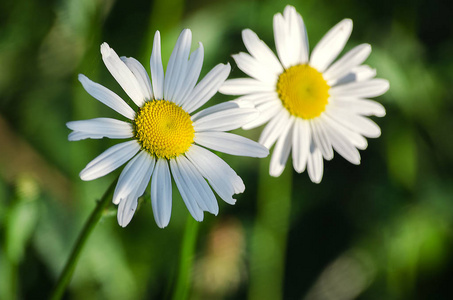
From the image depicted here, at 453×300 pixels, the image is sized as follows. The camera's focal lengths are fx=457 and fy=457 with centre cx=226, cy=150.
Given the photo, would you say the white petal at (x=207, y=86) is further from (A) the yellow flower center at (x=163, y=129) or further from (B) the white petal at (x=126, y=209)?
(B) the white petal at (x=126, y=209)

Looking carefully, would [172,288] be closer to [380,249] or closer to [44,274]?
[44,274]

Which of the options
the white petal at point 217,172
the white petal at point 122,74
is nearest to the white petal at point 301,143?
the white petal at point 217,172

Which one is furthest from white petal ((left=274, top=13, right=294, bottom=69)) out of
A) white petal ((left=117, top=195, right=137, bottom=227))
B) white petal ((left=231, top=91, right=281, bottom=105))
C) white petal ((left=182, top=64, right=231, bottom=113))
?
white petal ((left=117, top=195, right=137, bottom=227))

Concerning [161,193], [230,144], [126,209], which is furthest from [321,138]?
[126,209]

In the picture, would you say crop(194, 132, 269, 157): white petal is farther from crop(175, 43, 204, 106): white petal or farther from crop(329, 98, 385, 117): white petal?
crop(329, 98, 385, 117): white petal

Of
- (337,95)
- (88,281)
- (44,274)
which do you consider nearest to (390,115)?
(337,95)

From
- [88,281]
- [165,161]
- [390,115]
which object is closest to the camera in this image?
[165,161]

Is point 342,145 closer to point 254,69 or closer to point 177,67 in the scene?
point 254,69
